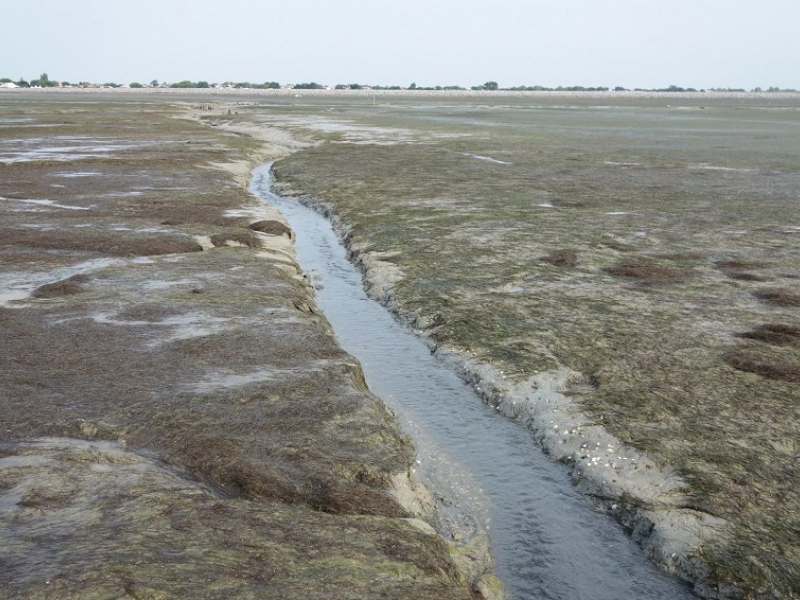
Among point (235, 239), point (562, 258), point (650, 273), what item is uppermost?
point (650, 273)

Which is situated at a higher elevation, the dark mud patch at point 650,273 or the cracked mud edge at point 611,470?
the cracked mud edge at point 611,470

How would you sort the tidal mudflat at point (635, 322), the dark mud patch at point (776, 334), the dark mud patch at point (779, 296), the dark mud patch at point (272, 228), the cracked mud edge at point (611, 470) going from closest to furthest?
the cracked mud edge at point (611, 470) < the tidal mudflat at point (635, 322) < the dark mud patch at point (776, 334) < the dark mud patch at point (779, 296) < the dark mud patch at point (272, 228)

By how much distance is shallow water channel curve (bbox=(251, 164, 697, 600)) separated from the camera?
7328 mm

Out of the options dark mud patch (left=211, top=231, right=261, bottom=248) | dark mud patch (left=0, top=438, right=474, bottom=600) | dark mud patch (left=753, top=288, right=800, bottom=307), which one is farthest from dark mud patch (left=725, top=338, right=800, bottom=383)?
dark mud patch (left=211, top=231, right=261, bottom=248)

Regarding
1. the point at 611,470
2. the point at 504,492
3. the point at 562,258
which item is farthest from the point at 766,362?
the point at 562,258

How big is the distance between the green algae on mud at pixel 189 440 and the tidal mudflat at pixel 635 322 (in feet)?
7.32

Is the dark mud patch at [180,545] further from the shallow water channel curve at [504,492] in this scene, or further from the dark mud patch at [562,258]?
the dark mud patch at [562,258]

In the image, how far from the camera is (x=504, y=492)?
8.85 m

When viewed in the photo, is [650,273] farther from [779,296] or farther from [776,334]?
[776,334]

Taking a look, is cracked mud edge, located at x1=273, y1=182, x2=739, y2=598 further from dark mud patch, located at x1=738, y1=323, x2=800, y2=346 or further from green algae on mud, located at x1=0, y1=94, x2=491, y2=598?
dark mud patch, located at x1=738, y1=323, x2=800, y2=346

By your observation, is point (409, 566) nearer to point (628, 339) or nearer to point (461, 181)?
point (628, 339)

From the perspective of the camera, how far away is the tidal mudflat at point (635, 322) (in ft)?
26.8

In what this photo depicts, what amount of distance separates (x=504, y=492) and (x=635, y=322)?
572 cm

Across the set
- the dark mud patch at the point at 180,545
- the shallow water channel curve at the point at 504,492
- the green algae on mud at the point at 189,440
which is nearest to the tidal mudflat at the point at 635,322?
the shallow water channel curve at the point at 504,492
